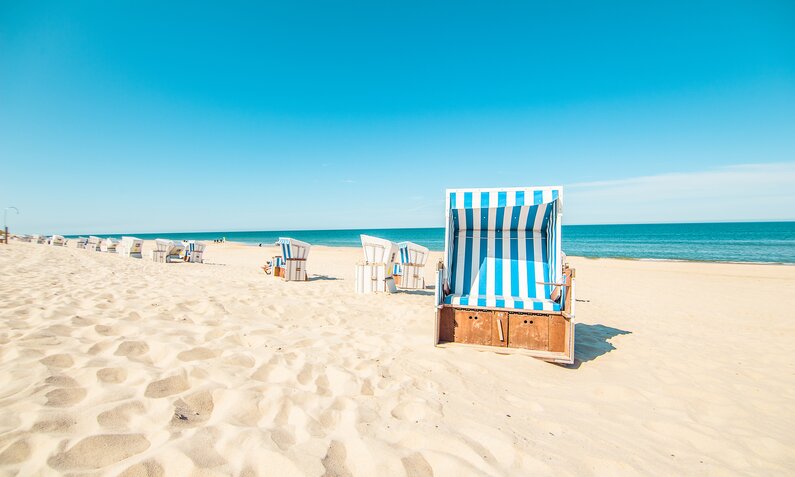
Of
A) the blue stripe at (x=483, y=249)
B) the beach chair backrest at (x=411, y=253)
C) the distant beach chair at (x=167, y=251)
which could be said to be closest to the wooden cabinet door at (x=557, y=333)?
the blue stripe at (x=483, y=249)

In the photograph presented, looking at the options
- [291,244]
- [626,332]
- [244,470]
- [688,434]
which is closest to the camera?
[244,470]

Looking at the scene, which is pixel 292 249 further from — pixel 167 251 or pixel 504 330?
pixel 167 251

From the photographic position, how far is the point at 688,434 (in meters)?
2.69

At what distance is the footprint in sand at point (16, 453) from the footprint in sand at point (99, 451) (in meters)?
0.14

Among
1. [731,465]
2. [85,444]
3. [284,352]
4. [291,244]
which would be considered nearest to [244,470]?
[85,444]

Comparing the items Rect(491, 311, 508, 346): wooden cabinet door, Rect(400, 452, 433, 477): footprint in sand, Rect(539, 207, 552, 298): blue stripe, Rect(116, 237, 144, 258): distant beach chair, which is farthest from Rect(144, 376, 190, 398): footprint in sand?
Rect(116, 237, 144, 258): distant beach chair

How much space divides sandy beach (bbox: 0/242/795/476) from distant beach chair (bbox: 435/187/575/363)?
13.0 inches

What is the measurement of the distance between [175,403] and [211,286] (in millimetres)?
5366

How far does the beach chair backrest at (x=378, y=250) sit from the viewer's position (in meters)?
8.96

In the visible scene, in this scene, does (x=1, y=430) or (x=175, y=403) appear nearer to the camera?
(x=1, y=430)

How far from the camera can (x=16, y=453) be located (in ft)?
5.87

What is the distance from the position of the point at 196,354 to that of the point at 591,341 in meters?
5.08

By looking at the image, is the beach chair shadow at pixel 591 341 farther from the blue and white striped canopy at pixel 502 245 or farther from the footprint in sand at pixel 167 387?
the footprint in sand at pixel 167 387

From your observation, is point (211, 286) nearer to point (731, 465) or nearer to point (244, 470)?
point (244, 470)
